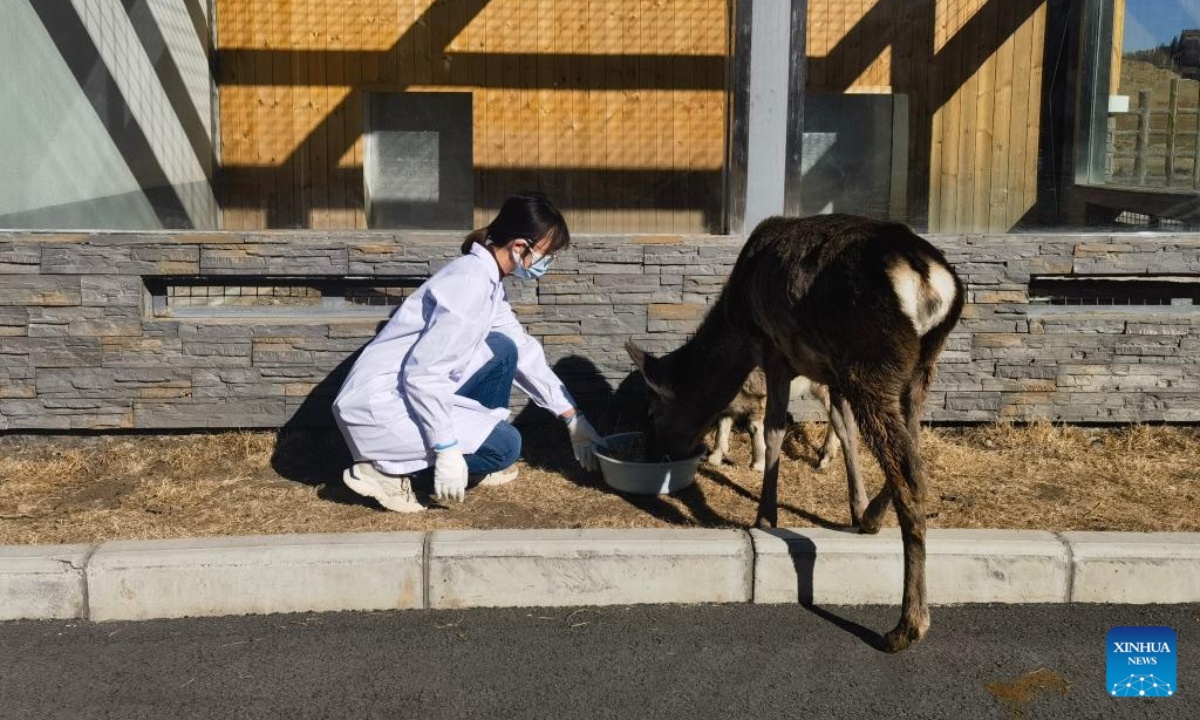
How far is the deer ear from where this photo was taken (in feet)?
20.4

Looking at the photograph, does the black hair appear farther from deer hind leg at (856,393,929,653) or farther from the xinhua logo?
the xinhua logo

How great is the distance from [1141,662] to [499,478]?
3170mm

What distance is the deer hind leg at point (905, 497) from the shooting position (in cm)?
448

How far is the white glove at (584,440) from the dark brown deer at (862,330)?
3.03ft

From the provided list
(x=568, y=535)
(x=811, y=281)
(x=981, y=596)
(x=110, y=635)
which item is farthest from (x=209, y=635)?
(x=981, y=596)

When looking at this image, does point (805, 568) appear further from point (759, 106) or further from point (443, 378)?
point (759, 106)

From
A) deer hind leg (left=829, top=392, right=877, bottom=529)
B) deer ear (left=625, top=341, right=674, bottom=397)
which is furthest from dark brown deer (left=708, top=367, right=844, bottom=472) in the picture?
deer hind leg (left=829, top=392, right=877, bottom=529)

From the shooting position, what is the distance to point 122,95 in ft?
22.6

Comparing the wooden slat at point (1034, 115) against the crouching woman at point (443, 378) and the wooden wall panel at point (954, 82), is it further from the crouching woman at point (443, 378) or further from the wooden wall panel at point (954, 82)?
the crouching woman at point (443, 378)

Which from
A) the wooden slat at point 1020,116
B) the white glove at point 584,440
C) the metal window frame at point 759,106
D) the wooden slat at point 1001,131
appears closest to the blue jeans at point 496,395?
the white glove at point 584,440

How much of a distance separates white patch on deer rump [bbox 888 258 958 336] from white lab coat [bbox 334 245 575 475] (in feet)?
6.32

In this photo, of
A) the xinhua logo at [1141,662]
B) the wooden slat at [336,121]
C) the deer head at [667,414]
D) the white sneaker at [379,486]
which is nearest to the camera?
the xinhua logo at [1141,662]

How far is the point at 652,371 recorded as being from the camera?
6.28m

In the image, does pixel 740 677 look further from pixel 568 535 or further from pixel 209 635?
pixel 209 635
